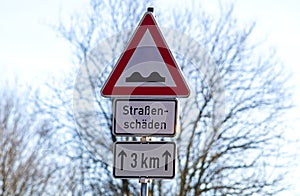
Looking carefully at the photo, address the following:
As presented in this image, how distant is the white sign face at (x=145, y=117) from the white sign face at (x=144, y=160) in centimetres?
9

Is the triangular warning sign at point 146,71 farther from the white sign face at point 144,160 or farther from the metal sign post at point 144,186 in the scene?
the metal sign post at point 144,186

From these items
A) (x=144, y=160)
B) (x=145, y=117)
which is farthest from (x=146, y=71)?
(x=144, y=160)

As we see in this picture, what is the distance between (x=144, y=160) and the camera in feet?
20.6

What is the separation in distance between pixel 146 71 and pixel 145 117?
1.20 feet

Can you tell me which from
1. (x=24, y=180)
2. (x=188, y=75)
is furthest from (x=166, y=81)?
(x=24, y=180)

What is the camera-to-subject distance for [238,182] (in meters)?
19.1

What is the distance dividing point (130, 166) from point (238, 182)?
42.9 feet

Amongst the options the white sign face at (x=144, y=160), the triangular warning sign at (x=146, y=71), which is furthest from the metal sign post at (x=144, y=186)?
the triangular warning sign at (x=146, y=71)

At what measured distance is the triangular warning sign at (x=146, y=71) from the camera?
→ 21.0ft

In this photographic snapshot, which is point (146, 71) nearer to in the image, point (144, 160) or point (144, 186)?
point (144, 160)

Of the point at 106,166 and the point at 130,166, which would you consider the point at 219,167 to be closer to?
the point at 106,166

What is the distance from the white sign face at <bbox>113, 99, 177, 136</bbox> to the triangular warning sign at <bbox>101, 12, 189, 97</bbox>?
0.07 m

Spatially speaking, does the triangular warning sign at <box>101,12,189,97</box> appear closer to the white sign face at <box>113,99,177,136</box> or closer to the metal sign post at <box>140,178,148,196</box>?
the white sign face at <box>113,99,177,136</box>

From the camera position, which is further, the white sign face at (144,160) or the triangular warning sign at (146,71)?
the triangular warning sign at (146,71)
